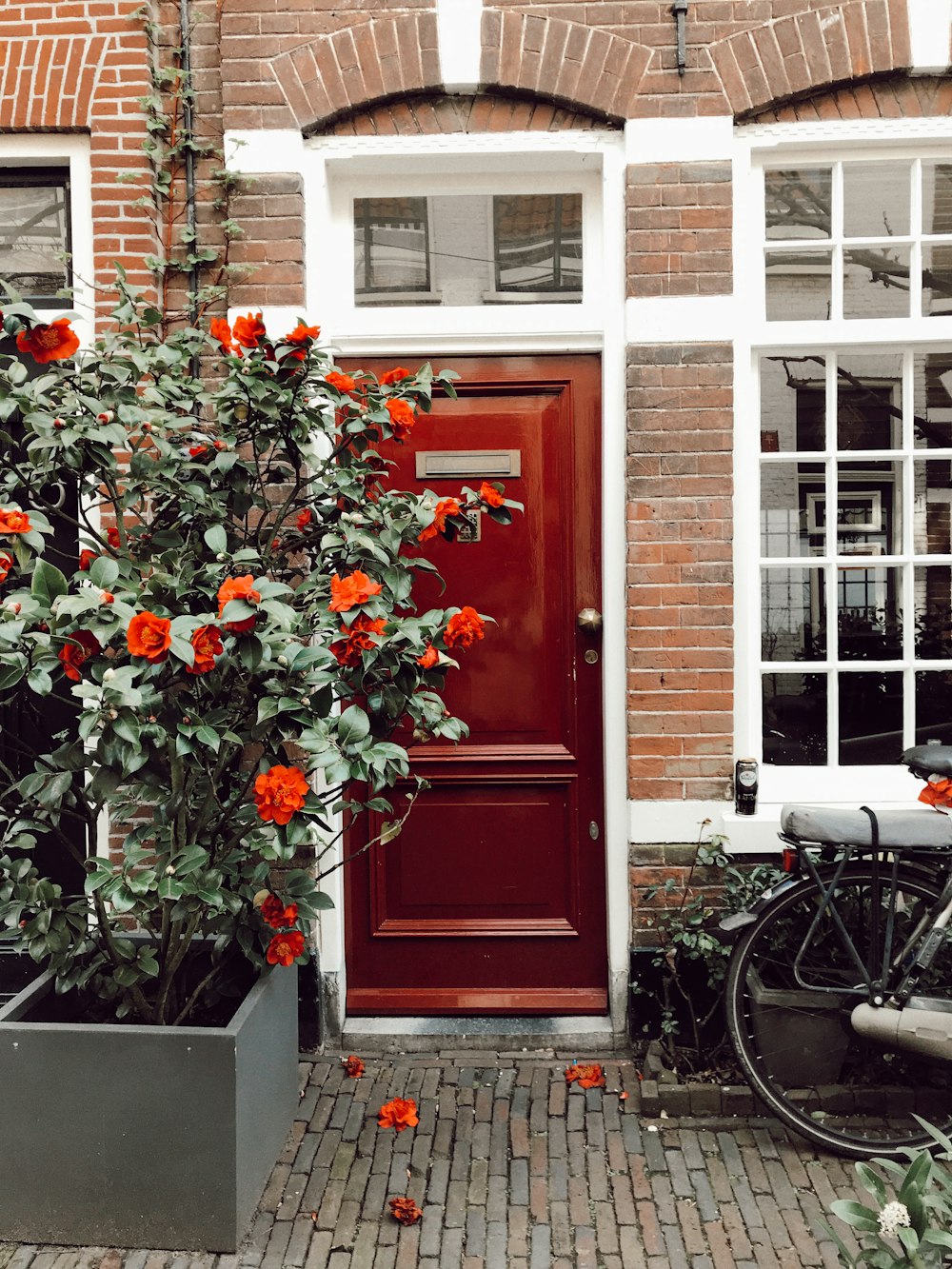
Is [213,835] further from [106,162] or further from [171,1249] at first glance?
[106,162]

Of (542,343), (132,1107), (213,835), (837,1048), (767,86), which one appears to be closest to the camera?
(132,1107)

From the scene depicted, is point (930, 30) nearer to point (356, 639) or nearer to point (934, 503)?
point (934, 503)

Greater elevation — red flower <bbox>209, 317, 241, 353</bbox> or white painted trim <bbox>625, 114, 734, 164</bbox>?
white painted trim <bbox>625, 114, 734, 164</bbox>

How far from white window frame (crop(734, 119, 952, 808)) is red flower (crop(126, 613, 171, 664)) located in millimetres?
2272

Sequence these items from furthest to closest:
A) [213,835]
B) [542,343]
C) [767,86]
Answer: [542,343]
[767,86]
[213,835]

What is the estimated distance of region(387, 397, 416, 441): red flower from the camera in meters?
3.03

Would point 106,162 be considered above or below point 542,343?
above

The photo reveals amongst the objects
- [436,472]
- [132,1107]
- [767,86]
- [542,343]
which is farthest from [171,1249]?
[767,86]

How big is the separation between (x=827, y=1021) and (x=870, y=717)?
3.88 feet

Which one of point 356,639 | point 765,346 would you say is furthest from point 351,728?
point 765,346

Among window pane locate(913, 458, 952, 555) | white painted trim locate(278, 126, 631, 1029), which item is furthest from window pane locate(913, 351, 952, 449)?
white painted trim locate(278, 126, 631, 1029)

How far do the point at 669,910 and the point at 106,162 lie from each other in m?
3.53

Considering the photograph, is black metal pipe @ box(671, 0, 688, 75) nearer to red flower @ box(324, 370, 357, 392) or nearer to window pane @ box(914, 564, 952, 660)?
red flower @ box(324, 370, 357, 392)

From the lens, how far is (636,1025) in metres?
3.78
